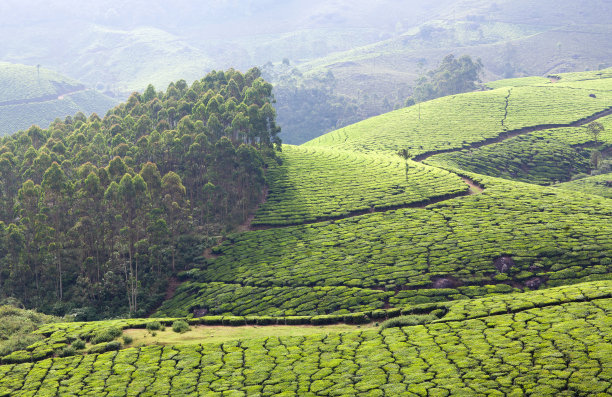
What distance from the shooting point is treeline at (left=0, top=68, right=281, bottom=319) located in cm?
5878

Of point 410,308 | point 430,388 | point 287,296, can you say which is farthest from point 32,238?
point 430,388

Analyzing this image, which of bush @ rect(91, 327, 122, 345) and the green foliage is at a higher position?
the green foliage

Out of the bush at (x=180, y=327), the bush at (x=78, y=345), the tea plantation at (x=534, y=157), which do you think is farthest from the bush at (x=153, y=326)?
the tea plantation at (x=534, y=157)

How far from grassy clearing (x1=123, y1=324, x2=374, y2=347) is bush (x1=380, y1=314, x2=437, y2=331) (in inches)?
101

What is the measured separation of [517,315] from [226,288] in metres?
30.2

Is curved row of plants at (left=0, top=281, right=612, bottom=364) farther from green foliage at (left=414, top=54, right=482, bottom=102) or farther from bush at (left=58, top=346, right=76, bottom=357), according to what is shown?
green foliage at (left=414, top=54, right=482, bottom=102)

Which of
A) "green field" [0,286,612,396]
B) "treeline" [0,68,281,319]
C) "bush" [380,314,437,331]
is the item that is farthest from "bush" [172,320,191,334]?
"bush" [380,314,437,331]

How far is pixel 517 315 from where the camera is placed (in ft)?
120

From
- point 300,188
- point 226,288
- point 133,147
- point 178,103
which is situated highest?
point 178,103

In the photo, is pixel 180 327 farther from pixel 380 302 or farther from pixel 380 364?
pixel 380 364

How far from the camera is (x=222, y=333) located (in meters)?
42.4

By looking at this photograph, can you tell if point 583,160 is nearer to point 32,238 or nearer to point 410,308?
point 410,308

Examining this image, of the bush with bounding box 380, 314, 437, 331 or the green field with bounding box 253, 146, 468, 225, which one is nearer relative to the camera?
the bush with bounding box 380, 314, 437, 331

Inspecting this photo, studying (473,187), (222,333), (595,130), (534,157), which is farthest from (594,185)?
(222,333)
